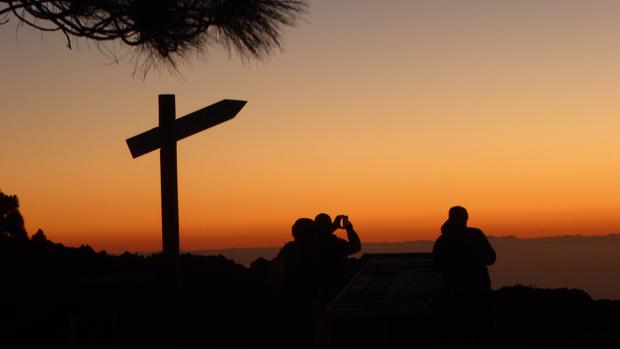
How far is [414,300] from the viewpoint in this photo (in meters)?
8.12

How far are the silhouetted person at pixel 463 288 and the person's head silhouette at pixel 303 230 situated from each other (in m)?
1.15

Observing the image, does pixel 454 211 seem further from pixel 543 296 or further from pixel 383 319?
pixel 543 296

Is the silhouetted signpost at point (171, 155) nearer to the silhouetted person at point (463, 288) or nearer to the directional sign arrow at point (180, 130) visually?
the directional sign arrow at point (180, 130)

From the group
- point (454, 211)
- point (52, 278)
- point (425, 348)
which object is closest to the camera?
point (425, 348)

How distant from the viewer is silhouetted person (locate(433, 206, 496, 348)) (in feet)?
27.6

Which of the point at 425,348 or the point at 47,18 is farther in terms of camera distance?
the point at 47,18

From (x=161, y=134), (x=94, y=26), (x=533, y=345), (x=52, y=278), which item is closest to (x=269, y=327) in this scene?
(x=52, y=278)

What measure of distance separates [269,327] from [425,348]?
371 centimetres

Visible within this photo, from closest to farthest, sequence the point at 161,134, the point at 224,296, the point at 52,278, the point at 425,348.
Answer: the point at 161,134, the point at 425,348, the point at 52,278, the point at 224,296

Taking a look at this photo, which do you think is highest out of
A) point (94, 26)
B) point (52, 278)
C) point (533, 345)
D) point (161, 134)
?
point (94, 26)

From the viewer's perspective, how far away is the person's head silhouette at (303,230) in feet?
26.6

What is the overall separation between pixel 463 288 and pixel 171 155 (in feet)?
9.53

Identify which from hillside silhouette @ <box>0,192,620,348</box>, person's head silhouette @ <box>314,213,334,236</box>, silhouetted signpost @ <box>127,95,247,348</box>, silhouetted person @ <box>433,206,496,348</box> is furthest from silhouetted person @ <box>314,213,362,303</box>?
silhouetted signpost @ <box>127,95,247,348</box>

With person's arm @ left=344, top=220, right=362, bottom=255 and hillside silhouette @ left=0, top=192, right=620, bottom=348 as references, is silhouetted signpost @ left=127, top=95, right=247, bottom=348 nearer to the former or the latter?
hillside silhouette @ left=0, top=192, right=620, bottom=348
